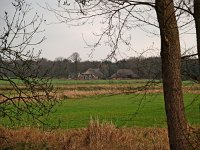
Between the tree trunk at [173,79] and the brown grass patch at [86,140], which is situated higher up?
the tree trunk at [173,79]

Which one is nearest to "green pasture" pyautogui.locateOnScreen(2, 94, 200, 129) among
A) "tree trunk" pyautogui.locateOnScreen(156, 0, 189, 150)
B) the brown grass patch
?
the brown grass patch

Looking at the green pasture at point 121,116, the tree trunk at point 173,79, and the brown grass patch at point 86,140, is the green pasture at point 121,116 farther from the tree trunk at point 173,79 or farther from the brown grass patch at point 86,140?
the tree trunk at point 173,79

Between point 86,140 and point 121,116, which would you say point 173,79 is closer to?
point 86,140

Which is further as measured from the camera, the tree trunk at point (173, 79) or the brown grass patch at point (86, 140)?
the brown grass patch at point (86, 140)

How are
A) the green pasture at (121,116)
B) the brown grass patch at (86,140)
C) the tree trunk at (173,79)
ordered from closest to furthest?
the tree trunk at (173,79), the brown grass patch at (86,140), the green pasture at (121,116)

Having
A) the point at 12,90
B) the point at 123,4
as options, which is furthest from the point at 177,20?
the point at 12,90

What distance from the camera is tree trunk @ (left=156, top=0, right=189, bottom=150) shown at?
7715mm

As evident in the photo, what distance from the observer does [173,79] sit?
7.73 meters

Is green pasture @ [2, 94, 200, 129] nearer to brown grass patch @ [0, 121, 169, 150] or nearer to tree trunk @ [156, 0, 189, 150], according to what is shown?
brown grass patch @ [0, 121, 169, 150]

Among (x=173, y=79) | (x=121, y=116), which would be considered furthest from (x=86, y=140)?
(x=121, y=116)

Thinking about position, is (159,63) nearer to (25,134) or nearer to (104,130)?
(104,130)

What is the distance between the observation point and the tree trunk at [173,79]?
25.3 ft

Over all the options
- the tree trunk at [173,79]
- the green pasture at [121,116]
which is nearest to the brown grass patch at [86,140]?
the green pasture at [121,116]

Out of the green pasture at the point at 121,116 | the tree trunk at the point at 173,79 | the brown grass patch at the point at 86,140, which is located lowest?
the green pasture at the point at 121,116
